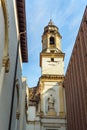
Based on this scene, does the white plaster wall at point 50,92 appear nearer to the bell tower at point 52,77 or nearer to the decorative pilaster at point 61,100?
the bell tower at point 52,77

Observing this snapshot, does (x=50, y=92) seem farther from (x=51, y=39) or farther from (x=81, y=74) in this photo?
(x=81, y=74)

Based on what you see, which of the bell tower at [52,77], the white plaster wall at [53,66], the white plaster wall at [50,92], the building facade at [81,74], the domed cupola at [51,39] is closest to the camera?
the building facade at [81,74]

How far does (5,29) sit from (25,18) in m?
5.55

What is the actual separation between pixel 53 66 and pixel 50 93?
12.4 ft

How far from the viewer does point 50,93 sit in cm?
2967

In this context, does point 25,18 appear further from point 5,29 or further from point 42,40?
point 42,40

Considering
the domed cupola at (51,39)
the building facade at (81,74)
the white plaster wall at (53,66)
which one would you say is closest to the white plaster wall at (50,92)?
the white plaster wall at (53,66)

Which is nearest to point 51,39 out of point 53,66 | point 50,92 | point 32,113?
point 53,66

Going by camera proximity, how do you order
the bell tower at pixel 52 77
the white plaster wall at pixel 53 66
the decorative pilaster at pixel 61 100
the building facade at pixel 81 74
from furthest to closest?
the white plaster wall at pixel 53 66 → the bell tower at pixel 52 77 → the decorative pilaster at pixel 61 100 → the building facade at pixel 81 74

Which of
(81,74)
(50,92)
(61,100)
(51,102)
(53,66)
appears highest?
(53,66)

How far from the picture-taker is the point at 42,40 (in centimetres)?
3631

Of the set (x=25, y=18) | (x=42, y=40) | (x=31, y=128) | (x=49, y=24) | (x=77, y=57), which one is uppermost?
(x=49, y=24)

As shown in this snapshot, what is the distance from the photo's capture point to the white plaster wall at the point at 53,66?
102ft

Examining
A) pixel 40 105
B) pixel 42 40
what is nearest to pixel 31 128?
pixel 40 105
